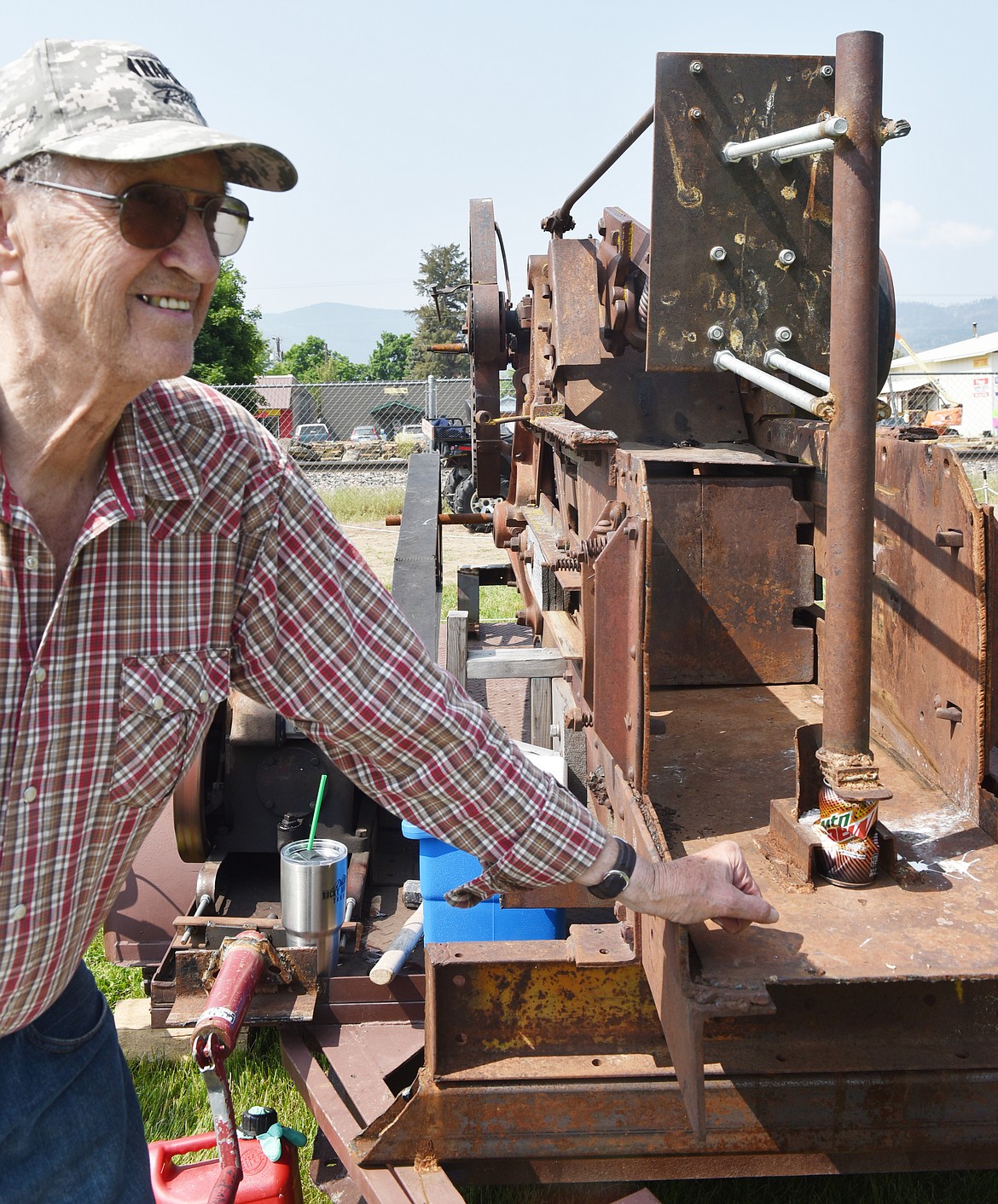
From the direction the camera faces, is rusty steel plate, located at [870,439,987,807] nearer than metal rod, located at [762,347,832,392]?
Yes

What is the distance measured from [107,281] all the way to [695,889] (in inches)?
52.5

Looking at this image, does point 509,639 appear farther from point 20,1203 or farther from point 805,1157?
point 20,1203

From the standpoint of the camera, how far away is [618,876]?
6.15 ft

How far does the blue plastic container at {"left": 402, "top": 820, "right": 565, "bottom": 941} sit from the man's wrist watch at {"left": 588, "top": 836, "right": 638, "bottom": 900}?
63.1 inches

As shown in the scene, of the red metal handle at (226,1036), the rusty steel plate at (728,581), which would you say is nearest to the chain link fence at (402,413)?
the rusty steel plate at (728,581)

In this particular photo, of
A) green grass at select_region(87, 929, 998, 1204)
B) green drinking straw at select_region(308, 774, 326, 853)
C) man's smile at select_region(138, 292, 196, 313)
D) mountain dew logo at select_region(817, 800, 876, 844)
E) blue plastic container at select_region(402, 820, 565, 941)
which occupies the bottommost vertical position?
green grass at select_region(87, 929, 998, 1204)

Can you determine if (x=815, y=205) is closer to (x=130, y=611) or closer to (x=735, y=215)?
(x=735, y=215)

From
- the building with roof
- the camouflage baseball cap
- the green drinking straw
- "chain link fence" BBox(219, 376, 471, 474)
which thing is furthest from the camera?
"chain link fence" BBox(219, 376, 471, 474)

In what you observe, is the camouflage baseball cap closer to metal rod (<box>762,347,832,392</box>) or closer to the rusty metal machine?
the rusty metal machine

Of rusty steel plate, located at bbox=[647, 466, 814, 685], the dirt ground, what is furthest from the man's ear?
the dirt ground

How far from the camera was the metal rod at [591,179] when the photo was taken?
3.95m

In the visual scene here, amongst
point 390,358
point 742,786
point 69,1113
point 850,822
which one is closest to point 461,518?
point 742,786

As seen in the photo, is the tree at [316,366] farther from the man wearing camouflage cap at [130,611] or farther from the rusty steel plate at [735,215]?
the man wearing camouflage cap at [130,611]

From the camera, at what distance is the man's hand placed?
1.91 meters
